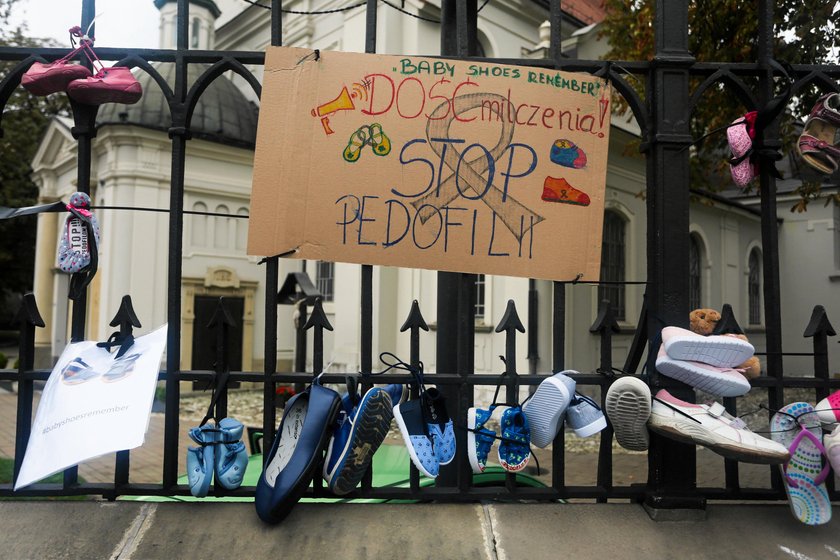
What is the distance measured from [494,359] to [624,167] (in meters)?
5.40

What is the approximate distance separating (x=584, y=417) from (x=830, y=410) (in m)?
0.99

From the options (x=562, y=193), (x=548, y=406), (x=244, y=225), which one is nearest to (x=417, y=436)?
(x=548, y=406)

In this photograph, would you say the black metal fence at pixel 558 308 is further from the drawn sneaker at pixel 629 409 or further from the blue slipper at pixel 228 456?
the drawn sneaker at pixel 629 409

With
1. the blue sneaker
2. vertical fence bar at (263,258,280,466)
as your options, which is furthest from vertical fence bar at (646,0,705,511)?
vertical fence bar at (263,258,280,466)

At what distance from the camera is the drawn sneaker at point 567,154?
2.57 meters

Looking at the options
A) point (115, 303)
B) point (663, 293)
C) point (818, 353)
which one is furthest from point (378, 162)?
point (115, 303)

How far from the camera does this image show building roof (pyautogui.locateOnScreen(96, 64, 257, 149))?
13.5 meters

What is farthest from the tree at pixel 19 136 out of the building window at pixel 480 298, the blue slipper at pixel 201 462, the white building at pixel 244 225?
the blue slipper at pixel 201 462

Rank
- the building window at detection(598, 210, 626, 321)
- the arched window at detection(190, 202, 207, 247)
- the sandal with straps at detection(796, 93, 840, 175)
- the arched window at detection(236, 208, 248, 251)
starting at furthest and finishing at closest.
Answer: the arched window at detection(236, 208, 248, 251) → the arched window at detection(190, 202, 207, 247) → the building window at detection(598, 210, 626, 321) → the sandal with straps at detection(796, 93, 840, 175)

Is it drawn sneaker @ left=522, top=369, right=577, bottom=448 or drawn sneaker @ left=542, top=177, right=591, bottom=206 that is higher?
drawn sneaker @ left=542, top=177, right=591, bottom=206

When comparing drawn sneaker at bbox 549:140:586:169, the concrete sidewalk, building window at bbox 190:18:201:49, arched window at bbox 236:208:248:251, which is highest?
building window at bbox 190:18:201:49

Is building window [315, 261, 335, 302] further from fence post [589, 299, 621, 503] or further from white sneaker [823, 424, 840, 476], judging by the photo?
white sneaker [823, 424, 840, 476]

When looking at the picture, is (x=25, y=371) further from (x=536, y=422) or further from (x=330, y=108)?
(x=536, y=422)

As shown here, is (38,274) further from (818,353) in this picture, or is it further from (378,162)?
(818,353)
